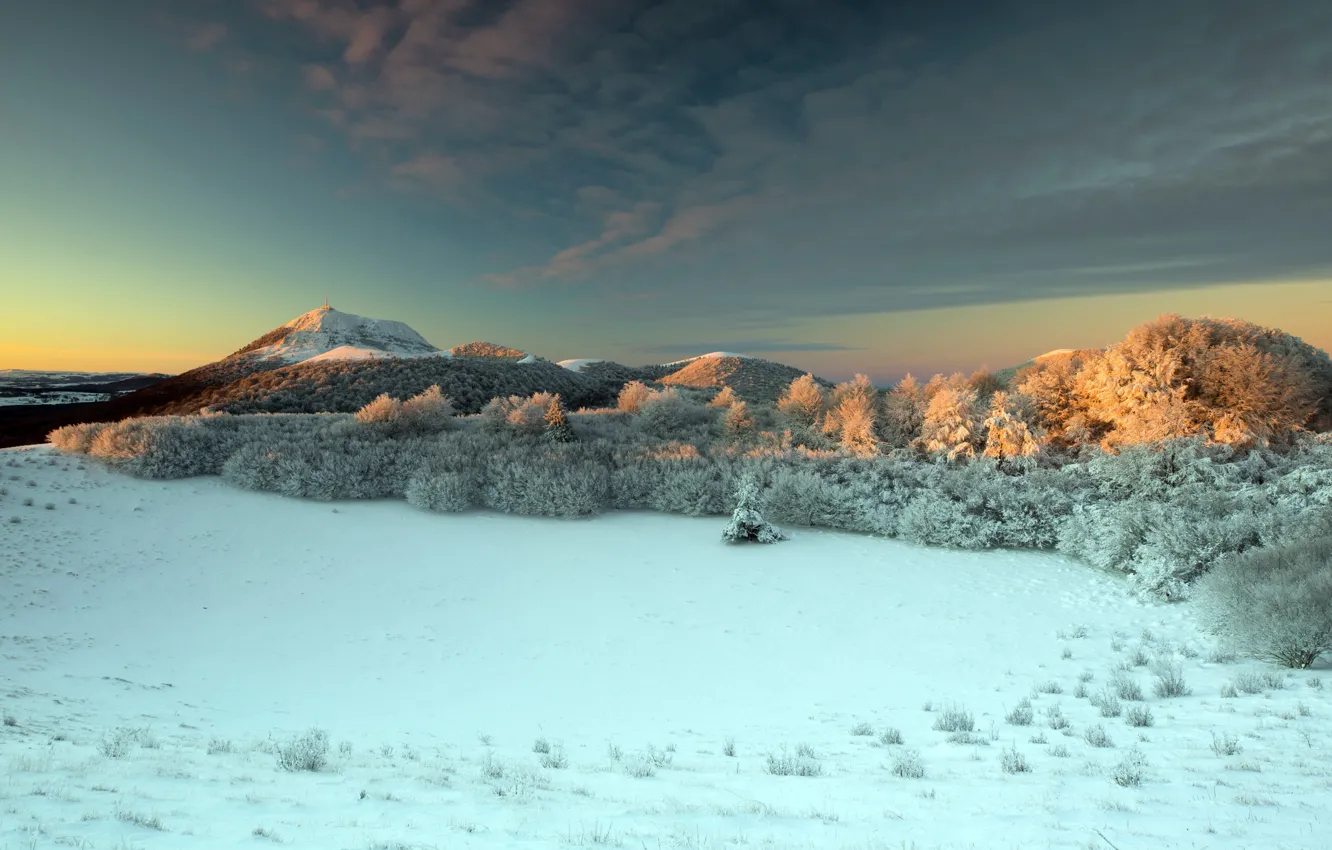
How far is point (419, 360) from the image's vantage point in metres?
29.0

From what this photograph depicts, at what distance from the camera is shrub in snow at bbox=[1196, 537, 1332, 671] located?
4.96 m

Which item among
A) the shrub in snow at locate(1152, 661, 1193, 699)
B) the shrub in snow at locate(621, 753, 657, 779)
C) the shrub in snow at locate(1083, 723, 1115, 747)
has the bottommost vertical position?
the shrub in snow at locate(621, 753, 657, 779)

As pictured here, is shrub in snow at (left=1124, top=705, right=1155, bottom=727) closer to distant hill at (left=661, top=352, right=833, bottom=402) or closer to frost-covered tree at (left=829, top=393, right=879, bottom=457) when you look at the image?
frost-covered tree at (left=829, top=393, right=879, bottom=457)

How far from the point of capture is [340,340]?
133ft

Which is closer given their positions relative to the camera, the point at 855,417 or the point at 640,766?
the point at 640,766

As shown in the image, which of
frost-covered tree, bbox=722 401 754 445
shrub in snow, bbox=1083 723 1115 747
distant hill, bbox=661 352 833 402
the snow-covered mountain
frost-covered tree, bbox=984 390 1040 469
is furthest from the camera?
distant hill, bbox=661 352 833 402

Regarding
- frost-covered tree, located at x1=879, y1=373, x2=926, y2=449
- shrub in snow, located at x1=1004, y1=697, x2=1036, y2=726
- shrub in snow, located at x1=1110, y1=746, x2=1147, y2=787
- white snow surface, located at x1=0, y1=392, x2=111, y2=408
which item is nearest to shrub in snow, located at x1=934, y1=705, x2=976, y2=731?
shrub in snow, located at x1=1004, y1=697, x2=1036, y2=726

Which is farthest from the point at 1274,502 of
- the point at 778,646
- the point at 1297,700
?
the point at 778,646

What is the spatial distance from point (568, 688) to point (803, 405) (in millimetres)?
13014

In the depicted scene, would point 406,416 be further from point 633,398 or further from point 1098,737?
point 1098,737

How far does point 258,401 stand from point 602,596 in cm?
1908

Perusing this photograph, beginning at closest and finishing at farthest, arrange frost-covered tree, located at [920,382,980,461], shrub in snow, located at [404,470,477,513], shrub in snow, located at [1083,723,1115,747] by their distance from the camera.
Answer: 1. shrub in snow, located at [1083,723,1115,747]
2. shrub in snow, located at [404,470,477,513]
3. frost-covered tree, located at [920,382,980,461]

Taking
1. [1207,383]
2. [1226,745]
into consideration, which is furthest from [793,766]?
[1207,383]

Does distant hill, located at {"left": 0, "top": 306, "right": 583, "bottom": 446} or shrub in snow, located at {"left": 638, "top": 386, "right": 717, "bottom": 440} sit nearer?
shrub in snow, located at {"left": 638, "top": 386, "right": 717, "bottom": 440}
